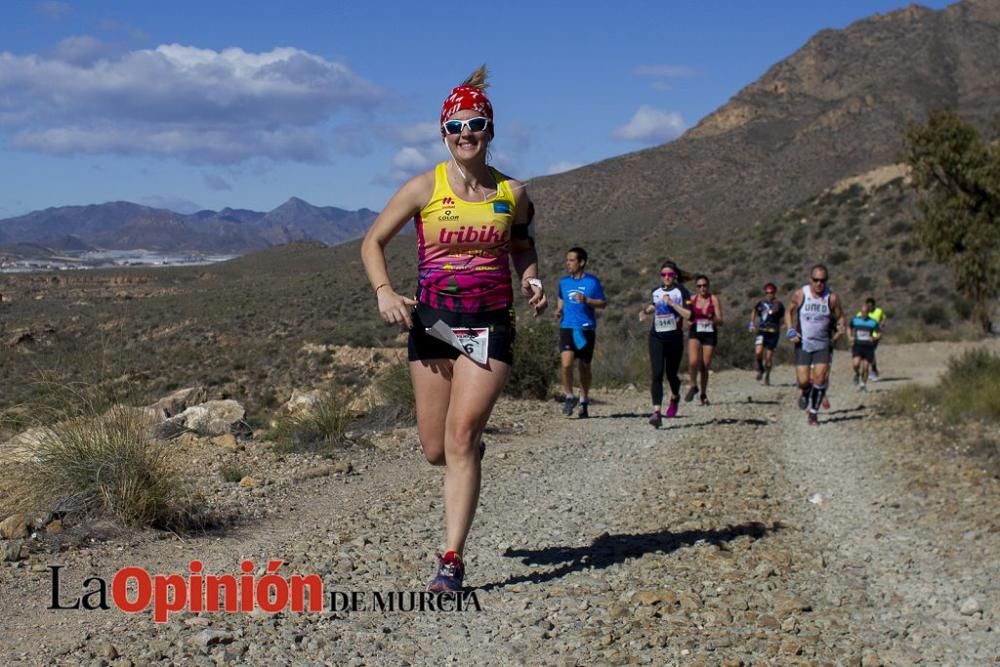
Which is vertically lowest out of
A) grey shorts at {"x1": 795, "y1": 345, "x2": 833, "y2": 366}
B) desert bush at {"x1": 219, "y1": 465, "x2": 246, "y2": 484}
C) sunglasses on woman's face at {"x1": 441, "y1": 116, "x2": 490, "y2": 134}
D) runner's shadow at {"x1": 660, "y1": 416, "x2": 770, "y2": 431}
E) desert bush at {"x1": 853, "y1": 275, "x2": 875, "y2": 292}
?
runner's shadow at {"x1": 660, "y1": 416, "x2": 770, "y2": 431}

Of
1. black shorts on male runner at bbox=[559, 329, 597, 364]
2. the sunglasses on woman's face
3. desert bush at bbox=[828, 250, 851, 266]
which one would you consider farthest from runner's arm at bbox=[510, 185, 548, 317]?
desert bush at bbox=[828, 250, 851, 266]

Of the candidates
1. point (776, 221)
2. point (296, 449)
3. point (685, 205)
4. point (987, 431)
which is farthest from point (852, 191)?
point (296, 449)

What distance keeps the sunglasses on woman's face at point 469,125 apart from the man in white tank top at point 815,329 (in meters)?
7.84

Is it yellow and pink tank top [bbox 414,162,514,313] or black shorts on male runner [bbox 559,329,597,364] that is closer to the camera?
yellow and pink tank top [bbox 414,162,514,313]

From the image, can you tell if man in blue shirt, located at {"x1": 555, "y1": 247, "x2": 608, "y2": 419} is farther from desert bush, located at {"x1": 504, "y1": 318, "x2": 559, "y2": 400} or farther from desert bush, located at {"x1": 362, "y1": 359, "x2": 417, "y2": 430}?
desert bush, located at {"x1": 504, "y1": 318, "x2": 559, "y2": 400}

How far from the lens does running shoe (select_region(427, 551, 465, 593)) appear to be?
4957 mm

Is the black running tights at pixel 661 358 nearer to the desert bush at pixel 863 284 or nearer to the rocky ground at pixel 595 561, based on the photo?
the rocky ground at pixel 595 561

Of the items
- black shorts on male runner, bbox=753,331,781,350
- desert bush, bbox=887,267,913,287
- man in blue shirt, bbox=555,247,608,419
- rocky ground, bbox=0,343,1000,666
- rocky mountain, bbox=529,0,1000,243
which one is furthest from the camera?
rocky mountain, bbox=529,0,1000,243

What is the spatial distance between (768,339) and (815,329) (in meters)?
6.11

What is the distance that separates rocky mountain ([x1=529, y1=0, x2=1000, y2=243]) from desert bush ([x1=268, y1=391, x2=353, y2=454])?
175 feet

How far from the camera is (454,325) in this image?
4.98 meters

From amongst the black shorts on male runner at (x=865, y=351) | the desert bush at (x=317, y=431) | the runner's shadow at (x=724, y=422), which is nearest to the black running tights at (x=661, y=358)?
the runner's shadow at (x=724, y=422)

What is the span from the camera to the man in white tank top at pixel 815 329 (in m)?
12.2

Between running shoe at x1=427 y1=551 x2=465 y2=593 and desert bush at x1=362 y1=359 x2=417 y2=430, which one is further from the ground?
desert bush at x1=362 y1=359 x2=417 y2=430
